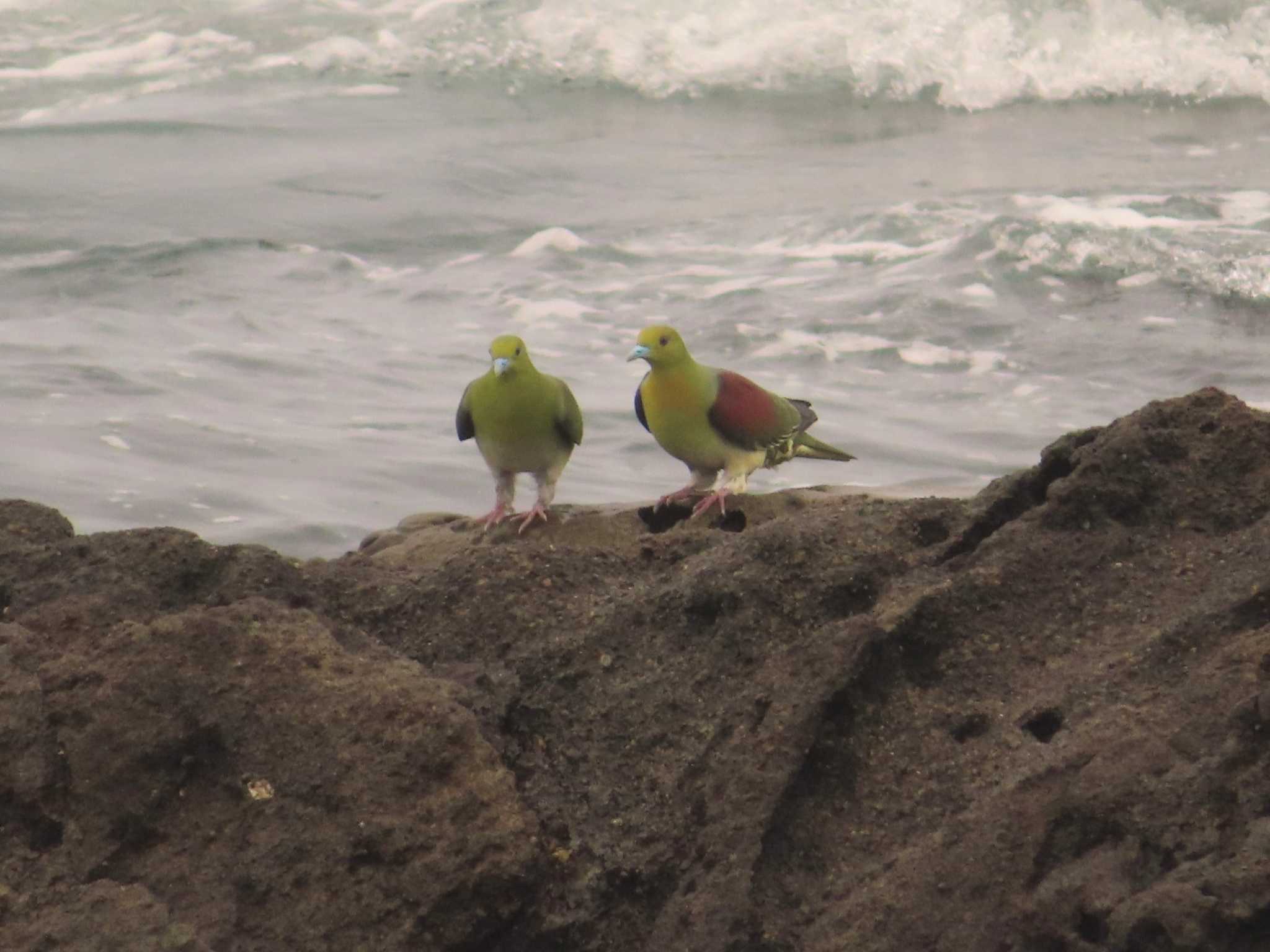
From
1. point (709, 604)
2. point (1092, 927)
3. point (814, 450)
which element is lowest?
point (814, 450)

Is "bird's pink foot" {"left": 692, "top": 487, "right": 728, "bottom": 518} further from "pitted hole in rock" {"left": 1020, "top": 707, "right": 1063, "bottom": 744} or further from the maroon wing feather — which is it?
"pitted hole in rock" {"left": 1020, "top": 707, "right": 1063, "bottom": 744}

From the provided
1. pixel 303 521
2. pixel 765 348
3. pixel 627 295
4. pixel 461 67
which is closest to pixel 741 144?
pixel 461 67

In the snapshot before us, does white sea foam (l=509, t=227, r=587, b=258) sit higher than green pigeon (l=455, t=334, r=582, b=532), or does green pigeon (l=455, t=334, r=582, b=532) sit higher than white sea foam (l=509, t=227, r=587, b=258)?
green pigeon (l=455, t=334, r=582, b=532)

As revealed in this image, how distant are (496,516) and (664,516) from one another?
0.58 meters

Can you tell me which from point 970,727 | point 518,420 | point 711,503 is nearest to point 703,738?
point 970,727

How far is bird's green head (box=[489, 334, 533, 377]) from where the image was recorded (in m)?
5.78

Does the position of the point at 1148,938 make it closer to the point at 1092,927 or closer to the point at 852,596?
the point at 1092,927

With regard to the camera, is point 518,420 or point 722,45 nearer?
point 518,420

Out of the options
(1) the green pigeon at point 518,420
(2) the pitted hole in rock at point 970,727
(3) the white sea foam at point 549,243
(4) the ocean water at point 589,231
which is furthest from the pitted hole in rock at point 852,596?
(3) the white sea foam at point 549,243

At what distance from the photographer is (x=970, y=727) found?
9.39 ft

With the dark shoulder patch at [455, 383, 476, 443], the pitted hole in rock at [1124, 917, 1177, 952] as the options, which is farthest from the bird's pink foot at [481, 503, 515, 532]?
the pitted hole in rock at [1124, 917, 1177, 952]

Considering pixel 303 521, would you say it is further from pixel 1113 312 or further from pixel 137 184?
pixel 137 184

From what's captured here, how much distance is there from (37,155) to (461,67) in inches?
186

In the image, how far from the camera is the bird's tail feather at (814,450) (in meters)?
6.67
